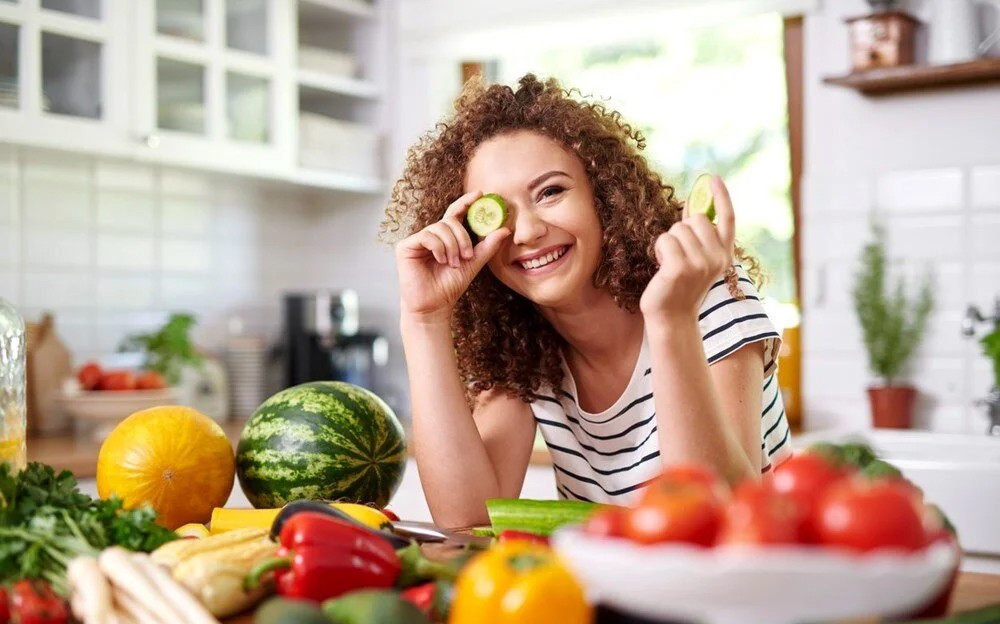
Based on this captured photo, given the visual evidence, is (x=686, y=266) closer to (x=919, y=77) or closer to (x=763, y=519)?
(x=763, y=519)

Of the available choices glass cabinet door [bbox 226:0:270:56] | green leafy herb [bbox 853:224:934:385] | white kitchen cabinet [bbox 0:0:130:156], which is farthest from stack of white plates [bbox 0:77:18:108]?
green leafy herb [bbox 853:224:934:385]

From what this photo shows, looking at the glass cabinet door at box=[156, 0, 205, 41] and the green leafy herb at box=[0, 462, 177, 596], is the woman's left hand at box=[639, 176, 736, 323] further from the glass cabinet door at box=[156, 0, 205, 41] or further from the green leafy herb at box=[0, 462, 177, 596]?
the glass cabinet door at box=[156, 0, 205, 41]

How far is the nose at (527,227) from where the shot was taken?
1.69 m

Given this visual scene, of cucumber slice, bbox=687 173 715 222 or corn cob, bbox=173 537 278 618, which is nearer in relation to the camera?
corn cob, bbox=173 537 278 618

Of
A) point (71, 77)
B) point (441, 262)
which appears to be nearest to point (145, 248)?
point (71, 77)

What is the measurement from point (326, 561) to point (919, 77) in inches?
104

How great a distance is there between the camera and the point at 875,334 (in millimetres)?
3215

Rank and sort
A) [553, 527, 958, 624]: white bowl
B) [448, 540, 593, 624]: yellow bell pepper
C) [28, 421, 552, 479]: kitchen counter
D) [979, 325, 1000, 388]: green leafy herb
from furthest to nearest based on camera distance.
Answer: [979, 325, 1000, 388]: green leafy herb < [28, 421, 552, 479]: kitchen counter < [448, 540, 593, 624]: yellow bell pepper < [553, 527, 958, 624]: white bowl

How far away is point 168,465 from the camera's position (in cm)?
154

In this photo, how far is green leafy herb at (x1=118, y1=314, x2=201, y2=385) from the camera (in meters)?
3.40

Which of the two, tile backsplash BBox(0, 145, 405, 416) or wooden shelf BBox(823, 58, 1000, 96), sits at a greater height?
wooden shelf BBox(823, 58, 1000, 96)

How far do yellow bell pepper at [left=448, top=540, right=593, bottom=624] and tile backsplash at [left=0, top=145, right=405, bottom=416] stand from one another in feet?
9.85

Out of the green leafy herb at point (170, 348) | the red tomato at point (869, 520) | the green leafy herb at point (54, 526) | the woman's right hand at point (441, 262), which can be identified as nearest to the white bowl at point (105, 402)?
the green leafy herb at point (170, 348)

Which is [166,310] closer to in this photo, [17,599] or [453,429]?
[453,429]
